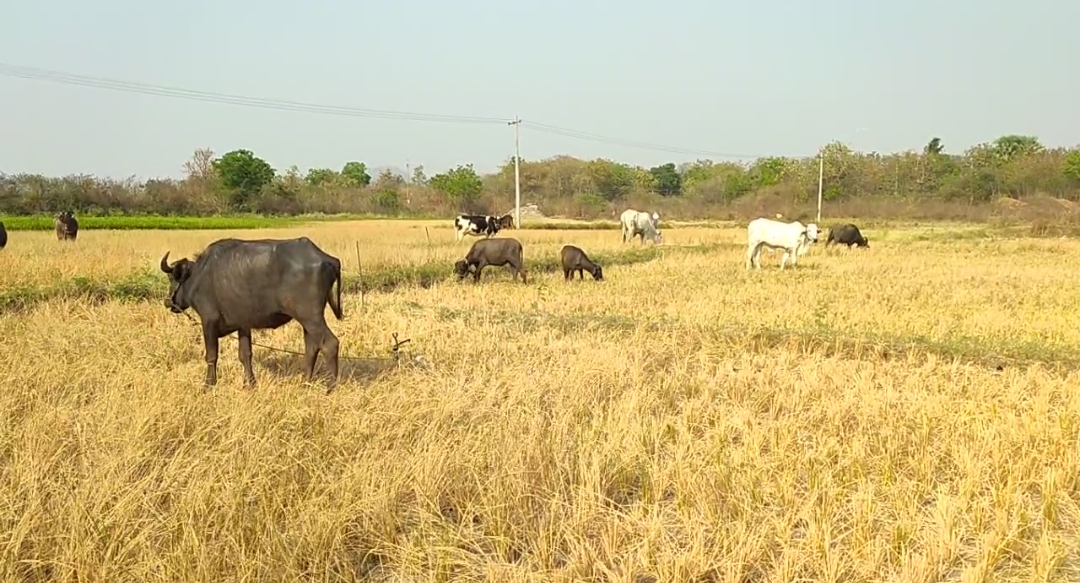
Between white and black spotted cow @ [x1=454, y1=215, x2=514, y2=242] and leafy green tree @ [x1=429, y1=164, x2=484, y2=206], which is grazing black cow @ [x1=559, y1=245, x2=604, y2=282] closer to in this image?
white and black spotted cow @ [x1=454, y1=215, x2=514, y2=242]

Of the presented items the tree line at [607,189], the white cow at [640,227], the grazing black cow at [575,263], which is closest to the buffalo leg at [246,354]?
the grazing black cow at [575,263]

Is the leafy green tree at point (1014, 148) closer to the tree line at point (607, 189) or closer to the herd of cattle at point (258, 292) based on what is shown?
the tree line at point (607, 189)

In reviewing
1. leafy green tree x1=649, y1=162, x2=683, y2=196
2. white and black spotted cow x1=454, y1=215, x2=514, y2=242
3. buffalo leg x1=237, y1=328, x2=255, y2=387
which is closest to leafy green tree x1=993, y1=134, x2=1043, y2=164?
leafy green tree x1=649, y1=162, x2=683, y2=196

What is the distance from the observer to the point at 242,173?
47594 mm

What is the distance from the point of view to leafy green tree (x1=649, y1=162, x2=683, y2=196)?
75.8m

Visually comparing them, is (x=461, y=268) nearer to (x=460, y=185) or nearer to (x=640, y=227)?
(x=640, y=227)

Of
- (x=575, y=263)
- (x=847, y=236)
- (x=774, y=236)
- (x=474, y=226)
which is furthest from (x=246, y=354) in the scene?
(x=847, y=236)

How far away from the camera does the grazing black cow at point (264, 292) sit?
5637 millimetres

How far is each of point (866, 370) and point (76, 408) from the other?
583 centimetres

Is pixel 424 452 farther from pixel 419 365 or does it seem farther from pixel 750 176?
pixel 750 176

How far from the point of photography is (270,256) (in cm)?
565

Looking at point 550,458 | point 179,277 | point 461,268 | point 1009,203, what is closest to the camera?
point 550,458

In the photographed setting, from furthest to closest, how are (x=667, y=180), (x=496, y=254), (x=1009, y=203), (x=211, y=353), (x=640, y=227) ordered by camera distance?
(x=667, y=180), (x=1009, y=203), (x=640, y=227), (x=496, y=254), (x=211, y=353)

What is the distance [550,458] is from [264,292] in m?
2.83
